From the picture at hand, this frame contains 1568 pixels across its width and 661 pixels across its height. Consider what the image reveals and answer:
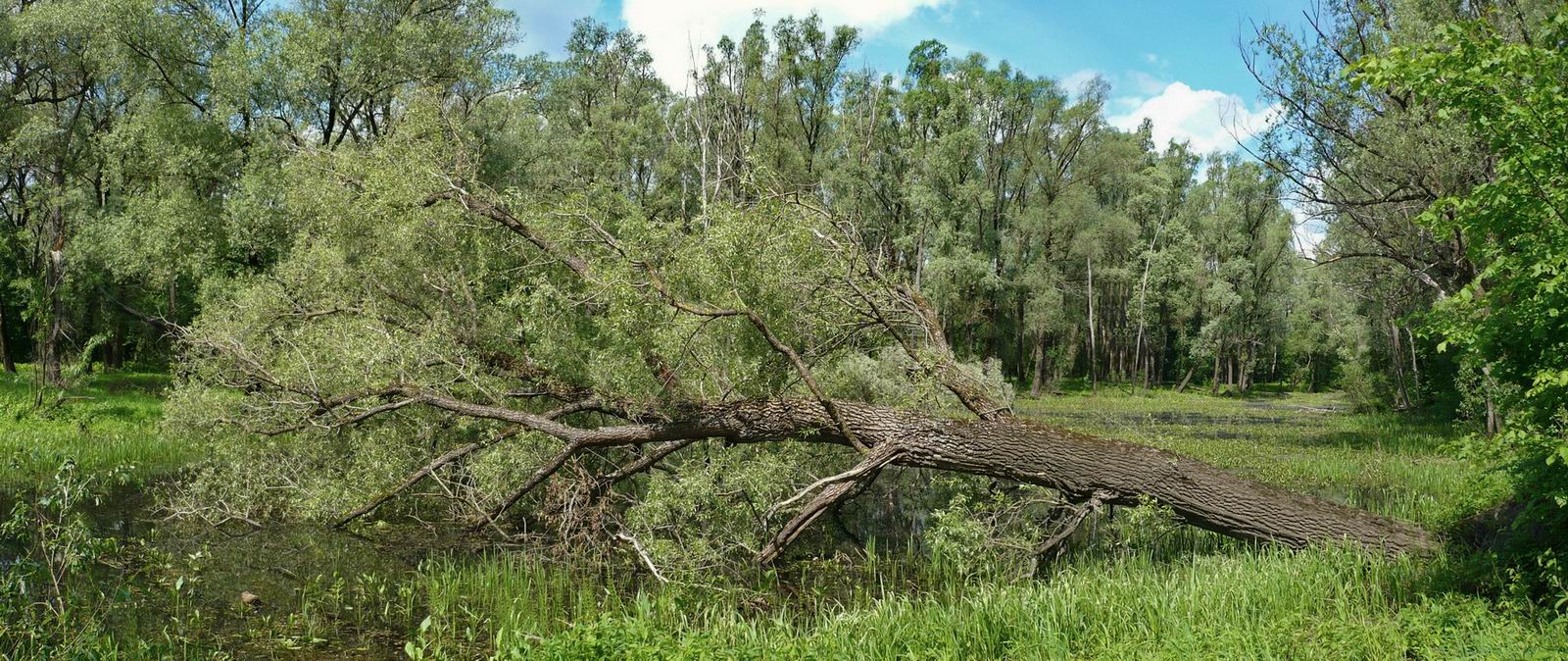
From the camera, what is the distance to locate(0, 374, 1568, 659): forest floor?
588 centimetres

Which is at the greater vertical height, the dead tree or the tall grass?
the dead tree

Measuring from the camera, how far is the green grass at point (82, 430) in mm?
14656

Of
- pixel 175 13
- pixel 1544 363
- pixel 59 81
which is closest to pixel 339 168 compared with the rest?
pixel 175 13

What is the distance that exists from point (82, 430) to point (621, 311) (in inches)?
552

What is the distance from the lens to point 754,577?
965 centimetres

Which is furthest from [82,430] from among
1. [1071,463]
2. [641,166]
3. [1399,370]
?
[1399,370]

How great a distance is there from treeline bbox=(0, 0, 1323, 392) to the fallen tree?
4.52ft

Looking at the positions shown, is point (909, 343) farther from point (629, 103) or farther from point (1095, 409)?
point (629, 103)

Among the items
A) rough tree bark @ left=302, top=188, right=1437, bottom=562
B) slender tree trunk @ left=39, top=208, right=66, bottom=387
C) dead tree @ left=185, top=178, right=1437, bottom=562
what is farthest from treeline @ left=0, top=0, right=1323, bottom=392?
rough tree bark @ left=302, top=188, right=1437, bottom=562

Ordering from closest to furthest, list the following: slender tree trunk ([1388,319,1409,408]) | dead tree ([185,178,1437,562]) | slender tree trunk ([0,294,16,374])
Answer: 1. dead tree ([185,178,1437,562])
2. slender tree trunk ([0,294,16,374])
3. slender tree trunk ([1388,319,1409,408])

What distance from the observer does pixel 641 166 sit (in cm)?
Result: 3891

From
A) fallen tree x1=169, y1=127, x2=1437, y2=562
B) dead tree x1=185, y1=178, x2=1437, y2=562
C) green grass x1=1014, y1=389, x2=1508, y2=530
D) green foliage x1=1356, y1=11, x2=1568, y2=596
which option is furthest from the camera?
green grass x1=1014, y1=389, x2=1508, y2=530

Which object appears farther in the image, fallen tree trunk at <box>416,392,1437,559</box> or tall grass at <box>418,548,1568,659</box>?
fallen tree trunk at <box>416,392,1437,559</box>

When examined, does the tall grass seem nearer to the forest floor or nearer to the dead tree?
the forest floor
